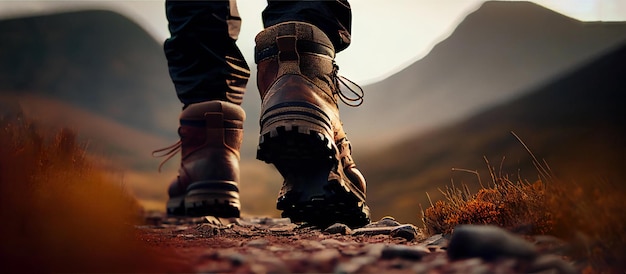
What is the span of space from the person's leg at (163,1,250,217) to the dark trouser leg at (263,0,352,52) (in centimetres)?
68

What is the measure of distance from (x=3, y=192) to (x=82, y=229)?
8.7 inches

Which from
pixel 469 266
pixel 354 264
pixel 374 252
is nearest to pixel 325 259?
pixel 354 264

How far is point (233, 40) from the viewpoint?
3.35 meters

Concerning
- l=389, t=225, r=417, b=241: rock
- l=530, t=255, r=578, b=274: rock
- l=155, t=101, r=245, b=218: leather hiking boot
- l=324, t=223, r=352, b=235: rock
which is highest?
Answer: l=155, t=101, r=245, b=218: leather hiking boot

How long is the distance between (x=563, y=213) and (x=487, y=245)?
43 cm

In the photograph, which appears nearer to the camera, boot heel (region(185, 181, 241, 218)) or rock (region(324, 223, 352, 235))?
rock (region(324, 223, 352, 235))

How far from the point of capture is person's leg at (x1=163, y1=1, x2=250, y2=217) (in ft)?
10.5

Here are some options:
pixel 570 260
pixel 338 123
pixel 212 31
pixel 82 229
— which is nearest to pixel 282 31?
pixel 338 123

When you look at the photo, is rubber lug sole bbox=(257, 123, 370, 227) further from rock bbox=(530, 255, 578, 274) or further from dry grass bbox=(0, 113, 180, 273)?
rock bbox=(530, 255, 578, 274)

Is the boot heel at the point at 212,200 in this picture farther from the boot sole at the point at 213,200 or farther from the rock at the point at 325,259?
the rock at the point at 325,259

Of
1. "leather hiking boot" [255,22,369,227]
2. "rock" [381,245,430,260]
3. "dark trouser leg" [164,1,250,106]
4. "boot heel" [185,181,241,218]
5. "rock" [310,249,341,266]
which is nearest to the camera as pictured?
"rock" [310,249,341,266]

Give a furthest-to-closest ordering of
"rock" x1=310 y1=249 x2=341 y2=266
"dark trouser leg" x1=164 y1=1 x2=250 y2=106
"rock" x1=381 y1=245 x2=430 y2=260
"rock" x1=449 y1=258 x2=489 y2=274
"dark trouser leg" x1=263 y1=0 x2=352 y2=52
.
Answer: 1. "dark trouser leg" x1=164 y1=1 x2=250 y2=106
2. "dark trouser leg" x1=263 y1=0 x2=352 y2=52
3. "rock" x1=381 y1=245 x2=430 y2=260
4. "rock" x1=310 y1=249 x2=341 y2=266
5. "rock" x1=449 y1=258 x2=489 y2=274

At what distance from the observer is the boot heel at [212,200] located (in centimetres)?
312

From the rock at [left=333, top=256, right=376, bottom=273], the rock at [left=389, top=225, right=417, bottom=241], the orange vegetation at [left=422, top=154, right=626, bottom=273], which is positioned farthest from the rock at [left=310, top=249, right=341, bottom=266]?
the rock at [left=389, top=225, right=417, bottom=241]
